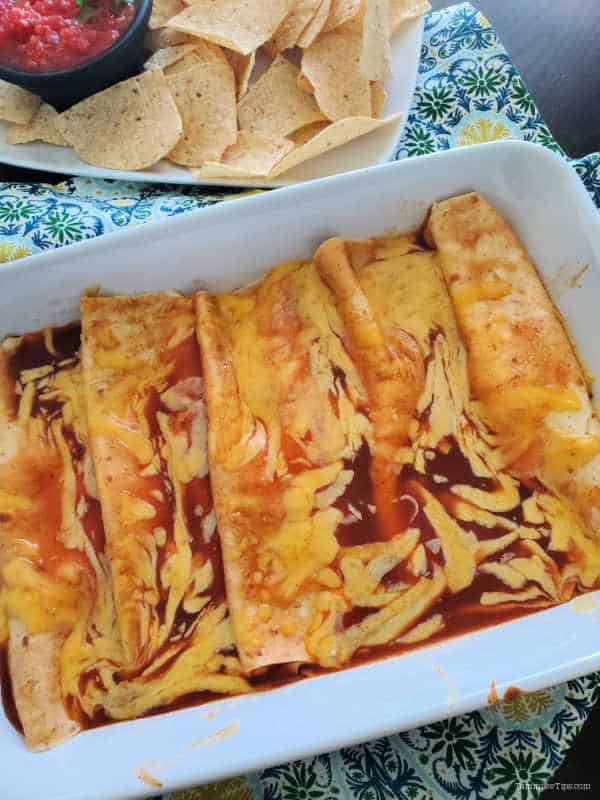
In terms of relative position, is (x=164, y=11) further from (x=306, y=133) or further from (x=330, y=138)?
(x=330, y=138)

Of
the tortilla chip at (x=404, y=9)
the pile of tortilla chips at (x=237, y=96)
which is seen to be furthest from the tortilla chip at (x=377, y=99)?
the tortilla chip at (x=404, y=9)

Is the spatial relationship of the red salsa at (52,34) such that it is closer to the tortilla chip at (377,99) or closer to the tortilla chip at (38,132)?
the tortilla chip at (38,132)

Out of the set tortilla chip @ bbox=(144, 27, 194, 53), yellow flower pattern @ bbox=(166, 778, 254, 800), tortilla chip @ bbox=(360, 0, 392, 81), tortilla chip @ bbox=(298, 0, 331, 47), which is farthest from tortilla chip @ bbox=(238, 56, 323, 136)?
yellow flower pattern @ bbox=(166, 778, 254, 800)

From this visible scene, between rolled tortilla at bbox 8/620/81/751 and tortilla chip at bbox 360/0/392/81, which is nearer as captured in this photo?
rolled tortilla at bbox 8/620/81/751

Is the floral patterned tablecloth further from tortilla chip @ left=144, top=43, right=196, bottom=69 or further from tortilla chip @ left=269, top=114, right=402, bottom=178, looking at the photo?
tortilla chip @ left=144, top=43, right=196, bottom=69

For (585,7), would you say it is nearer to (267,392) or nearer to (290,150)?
(290,150)

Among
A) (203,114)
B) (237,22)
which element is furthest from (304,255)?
(237,22)
